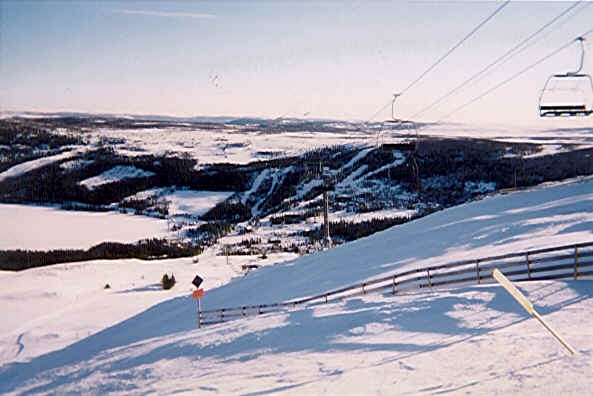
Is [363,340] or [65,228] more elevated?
[363,340]

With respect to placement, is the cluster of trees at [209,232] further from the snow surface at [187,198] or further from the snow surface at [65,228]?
the snow surface at [187,198]

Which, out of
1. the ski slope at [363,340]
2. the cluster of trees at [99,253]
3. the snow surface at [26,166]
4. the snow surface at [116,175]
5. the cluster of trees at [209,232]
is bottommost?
the cluster of trees at [209,232]

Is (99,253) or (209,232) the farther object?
(209,232)

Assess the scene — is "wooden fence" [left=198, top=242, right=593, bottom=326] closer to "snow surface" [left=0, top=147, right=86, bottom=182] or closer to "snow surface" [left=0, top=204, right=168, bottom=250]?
"snow surface" [left=0, top=204, right=168, bottom=250]

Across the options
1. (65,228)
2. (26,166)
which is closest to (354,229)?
(65,228)

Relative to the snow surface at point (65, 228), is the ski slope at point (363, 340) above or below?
above

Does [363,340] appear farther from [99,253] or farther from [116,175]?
[116,175]

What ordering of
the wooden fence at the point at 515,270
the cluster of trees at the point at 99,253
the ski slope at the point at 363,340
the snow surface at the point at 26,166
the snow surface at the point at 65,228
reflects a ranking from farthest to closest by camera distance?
the snow surface at the point at 26,166
the snow surface at the point at 65,228
the cluster of trees at the point at 99,253
the wooden fence at the point at 515,270
the ski slope at the point at 363,340

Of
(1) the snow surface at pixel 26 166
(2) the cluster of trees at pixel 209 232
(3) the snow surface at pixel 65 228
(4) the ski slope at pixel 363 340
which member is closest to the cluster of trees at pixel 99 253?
(3) the snow surface at pixel 65 228
